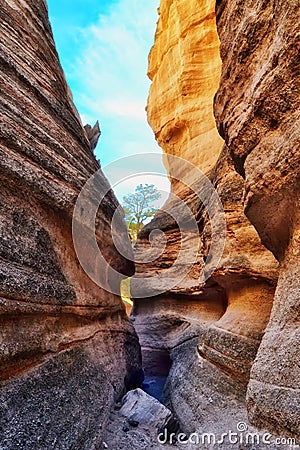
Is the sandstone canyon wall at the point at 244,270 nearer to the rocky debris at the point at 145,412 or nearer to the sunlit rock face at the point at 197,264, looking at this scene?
the sunlit rock face at the point at 197,264

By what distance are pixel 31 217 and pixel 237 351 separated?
130 inches

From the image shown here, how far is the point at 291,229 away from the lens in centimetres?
286

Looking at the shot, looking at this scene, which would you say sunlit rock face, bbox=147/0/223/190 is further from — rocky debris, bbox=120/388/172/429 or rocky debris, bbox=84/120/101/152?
rocky debris, bbox=120/388/172/429

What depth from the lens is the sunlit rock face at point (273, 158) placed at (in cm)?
238

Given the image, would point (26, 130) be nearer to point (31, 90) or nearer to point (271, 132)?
point (31, 90)

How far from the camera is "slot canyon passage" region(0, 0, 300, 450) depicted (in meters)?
2.56

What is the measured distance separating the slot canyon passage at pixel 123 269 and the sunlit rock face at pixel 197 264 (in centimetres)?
4

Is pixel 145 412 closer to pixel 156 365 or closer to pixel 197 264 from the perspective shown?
pixel 197 264

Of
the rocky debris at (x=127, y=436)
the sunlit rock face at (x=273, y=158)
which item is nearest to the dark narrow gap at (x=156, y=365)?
the rocky debris at (x=127, y=436)

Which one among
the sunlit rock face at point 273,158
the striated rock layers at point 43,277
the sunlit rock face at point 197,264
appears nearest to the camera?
the sunlit rock face at point 273,158

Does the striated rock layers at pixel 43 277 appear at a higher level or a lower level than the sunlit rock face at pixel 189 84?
lower

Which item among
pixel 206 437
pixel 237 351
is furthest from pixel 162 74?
pixel 206 437

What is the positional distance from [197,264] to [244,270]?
10.0 ft

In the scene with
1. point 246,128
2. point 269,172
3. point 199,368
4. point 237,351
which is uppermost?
point 246,128
